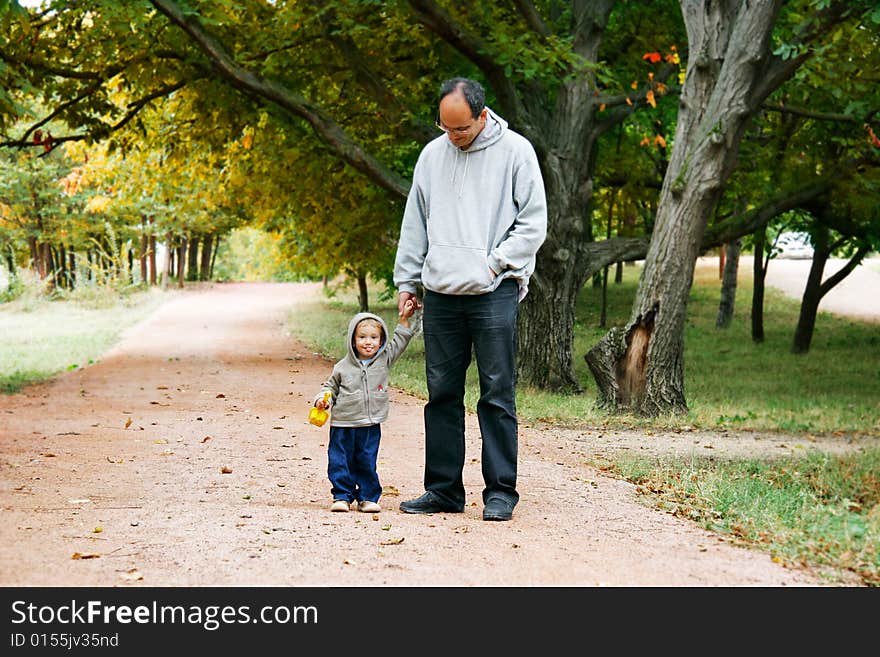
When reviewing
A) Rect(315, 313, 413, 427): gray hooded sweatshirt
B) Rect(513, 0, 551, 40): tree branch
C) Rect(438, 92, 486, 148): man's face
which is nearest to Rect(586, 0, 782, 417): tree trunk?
Rect(513, 0, 551, 40): tree branch

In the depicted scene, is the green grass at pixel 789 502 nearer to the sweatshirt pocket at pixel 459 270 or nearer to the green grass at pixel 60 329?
the sweatshirt pocket at pixel 459 270

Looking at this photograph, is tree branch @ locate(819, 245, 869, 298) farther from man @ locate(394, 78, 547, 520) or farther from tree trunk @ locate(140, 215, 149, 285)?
tree trunk @ locate(140, 215, 149, 285)

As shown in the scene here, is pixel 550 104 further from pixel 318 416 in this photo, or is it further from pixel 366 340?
pixel 318 416

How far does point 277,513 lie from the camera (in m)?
6.12

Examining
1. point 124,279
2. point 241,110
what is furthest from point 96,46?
point 124,279

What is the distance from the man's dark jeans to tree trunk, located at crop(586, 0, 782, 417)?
22.1 ft

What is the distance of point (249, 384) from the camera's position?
15336 millimetres

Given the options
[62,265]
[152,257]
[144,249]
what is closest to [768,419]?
[144,249]

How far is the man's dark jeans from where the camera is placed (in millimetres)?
5824

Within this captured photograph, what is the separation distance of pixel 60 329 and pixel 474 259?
83.9 feet

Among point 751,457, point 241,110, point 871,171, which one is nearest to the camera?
point 751,457

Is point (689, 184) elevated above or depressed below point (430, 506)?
above

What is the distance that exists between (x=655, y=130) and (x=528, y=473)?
43.2 feet
